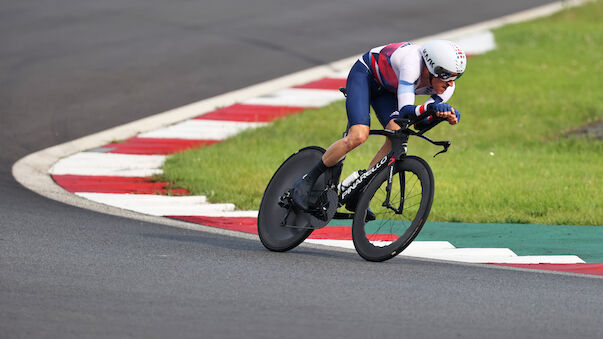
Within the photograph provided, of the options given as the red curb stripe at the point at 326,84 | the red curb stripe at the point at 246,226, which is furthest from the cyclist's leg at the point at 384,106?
the red curb stripe at the point at 326,84

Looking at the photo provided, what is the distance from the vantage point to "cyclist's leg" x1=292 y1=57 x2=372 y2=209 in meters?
7.66

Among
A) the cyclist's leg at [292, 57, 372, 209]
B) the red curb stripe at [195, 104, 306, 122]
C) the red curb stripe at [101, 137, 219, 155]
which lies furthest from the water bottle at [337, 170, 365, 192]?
the red curb stripe at [195, 104, 306, 122]

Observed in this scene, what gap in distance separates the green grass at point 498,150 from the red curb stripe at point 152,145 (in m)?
0.35

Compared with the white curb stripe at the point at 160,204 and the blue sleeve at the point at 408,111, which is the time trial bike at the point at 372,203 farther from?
the white curb stripe at the point at 160,204

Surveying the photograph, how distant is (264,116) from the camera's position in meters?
14.6

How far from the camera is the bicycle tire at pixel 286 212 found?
8.08m

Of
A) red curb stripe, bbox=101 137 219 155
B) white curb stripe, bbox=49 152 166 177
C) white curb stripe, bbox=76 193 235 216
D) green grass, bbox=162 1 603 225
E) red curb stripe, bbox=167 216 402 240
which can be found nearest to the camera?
red curb stripe, bbox=167 216 402 240

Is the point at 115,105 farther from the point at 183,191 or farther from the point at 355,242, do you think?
the point at 355,242

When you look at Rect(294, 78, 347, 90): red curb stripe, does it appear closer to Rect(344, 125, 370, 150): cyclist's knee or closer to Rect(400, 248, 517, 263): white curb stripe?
Rect(400, 248, 517, 263): white curb stripe

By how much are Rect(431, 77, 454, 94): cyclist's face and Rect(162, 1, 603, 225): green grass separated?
2610 millimetres

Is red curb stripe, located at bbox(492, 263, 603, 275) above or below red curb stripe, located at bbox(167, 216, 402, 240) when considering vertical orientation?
below

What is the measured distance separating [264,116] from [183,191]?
3.87 meters

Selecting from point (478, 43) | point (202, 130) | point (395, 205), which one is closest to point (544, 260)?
point (395, 205)

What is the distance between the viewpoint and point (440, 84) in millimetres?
7582
